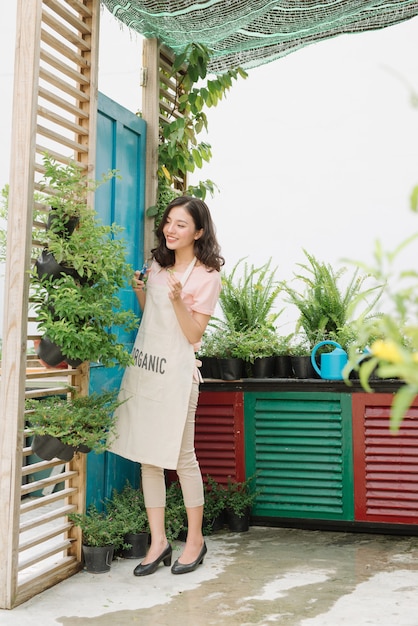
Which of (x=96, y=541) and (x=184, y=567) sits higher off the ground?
(x=96, y=541)

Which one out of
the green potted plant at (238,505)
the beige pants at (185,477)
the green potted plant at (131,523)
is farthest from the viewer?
the green potted plant at (238,505)

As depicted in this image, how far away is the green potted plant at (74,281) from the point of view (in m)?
2.69

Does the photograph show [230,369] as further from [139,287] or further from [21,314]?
[21,314]

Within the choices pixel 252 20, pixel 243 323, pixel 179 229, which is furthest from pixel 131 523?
pixel 252 20

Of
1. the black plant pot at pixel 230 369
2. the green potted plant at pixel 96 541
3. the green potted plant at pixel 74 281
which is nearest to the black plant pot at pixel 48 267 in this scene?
the green potted plant at pixel 74 281

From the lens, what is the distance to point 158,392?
10.3 feet

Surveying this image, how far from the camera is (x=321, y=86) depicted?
5504mm

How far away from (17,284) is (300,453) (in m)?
1.95

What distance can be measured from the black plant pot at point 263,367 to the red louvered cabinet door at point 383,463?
20.9 inches

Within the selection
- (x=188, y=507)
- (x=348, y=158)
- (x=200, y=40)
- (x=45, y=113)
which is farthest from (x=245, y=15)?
(x=188, y=507)

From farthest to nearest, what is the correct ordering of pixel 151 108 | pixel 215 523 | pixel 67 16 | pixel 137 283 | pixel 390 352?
1. pixel 151 108
2. pixel 215 523
3. pixel 137 283
4. pixel 67 16
5. pixel 390 352

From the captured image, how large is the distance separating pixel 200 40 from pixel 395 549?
2.96 metres

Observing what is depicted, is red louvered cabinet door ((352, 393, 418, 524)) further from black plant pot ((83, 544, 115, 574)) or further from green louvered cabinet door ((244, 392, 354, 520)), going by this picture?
black plant pot ((83, 544, 115, 574))

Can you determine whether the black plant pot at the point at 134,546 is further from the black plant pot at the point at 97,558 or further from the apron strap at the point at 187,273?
the apron strap at the point at 187,273
